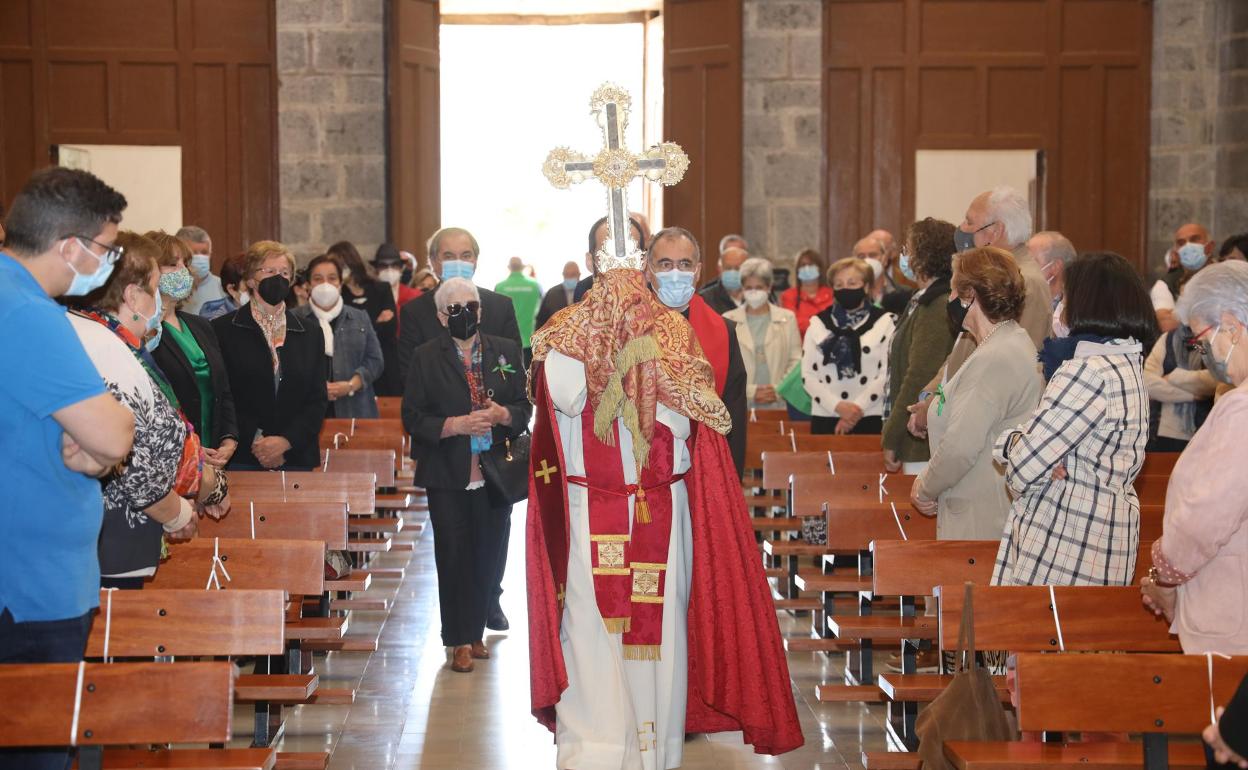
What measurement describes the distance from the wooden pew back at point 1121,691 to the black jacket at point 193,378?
145 inches

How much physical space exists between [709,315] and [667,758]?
174 cm

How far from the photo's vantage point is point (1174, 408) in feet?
27.1

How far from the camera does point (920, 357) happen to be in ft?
21.3

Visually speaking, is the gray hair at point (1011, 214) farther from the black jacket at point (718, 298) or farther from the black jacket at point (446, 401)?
the black jacket at point (718, 298)

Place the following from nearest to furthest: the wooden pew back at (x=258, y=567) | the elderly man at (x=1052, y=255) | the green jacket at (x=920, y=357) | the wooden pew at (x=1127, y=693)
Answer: the wooden pew at (x=1127, y=693) → the wooden pew back at (x=258, y=567) → the elderly man at (x=1052, y=255) → the green jacket at (x=920, y=357)

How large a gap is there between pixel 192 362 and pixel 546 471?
2.08 meters

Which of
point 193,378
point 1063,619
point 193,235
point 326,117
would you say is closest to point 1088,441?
point 1063,619

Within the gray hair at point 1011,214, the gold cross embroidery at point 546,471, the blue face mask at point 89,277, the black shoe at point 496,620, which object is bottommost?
the black shoe at point 496,620

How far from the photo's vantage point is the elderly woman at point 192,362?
5934mm

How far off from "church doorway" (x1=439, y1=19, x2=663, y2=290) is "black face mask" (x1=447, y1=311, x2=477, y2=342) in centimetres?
1216

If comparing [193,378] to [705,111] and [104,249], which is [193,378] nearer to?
[104,249]

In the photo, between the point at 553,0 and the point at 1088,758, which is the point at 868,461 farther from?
the point at 553,0

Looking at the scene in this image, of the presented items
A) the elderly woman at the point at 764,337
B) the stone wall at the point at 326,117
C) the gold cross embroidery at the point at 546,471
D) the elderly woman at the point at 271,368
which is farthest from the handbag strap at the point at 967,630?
the stone wall at the point at 326,117

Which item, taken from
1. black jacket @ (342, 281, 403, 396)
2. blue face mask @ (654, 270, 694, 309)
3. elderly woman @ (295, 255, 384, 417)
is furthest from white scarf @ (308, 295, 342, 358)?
blue face mask @ (654, 270, 694, 309)
